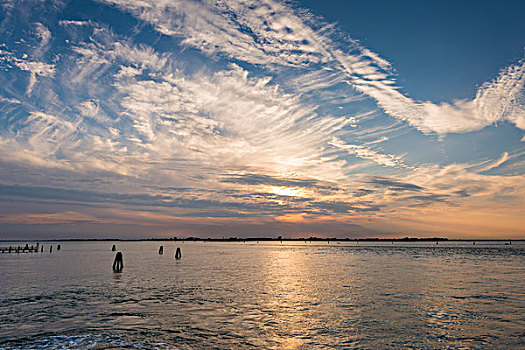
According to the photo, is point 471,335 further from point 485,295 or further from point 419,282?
point 419,282

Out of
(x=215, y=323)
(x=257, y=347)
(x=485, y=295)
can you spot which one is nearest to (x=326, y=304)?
(x=215, y=323)

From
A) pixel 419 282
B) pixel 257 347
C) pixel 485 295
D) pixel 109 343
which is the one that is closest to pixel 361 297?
pixel 485 295

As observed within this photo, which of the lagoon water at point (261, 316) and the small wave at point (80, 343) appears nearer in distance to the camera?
the small wave at point (80, 343)

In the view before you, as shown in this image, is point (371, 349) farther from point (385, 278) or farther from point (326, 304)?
point (385, 278)

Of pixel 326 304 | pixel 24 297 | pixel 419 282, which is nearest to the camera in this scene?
pixel 326 304

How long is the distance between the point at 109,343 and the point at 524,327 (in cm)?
2126

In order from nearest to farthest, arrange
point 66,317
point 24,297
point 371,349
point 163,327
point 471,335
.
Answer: point 371,349 → point 471,335 → point 163,327 → point 66,317 → point 24,297

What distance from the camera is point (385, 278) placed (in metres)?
41.5

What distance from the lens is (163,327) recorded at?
755 inches

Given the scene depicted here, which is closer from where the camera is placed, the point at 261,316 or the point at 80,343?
the point at 80,343

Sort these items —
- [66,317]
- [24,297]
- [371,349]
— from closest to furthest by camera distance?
[371,349], [66,317], [24,297]

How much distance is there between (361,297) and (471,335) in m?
A: 11.2

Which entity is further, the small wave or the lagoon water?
the lagoon water

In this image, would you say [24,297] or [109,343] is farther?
[24,297]
